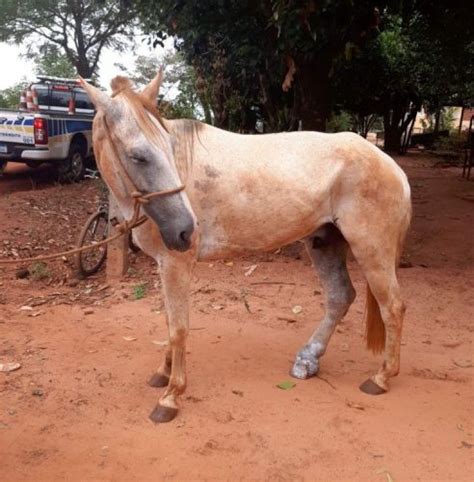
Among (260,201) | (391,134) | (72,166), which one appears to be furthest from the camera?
(391,134)

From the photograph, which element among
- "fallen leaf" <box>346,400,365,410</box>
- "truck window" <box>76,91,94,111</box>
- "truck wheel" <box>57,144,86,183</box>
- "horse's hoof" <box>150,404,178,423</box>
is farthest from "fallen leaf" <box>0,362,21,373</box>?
"truck window" <box>76,91,94,111</box>

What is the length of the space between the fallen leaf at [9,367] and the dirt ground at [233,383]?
52 millimetres

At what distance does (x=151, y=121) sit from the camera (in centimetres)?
261

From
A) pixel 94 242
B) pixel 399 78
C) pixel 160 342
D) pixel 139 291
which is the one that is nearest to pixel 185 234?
pixel 160 342

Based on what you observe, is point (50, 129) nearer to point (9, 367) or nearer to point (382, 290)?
point (9, 367)

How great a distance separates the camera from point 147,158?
8.27ft

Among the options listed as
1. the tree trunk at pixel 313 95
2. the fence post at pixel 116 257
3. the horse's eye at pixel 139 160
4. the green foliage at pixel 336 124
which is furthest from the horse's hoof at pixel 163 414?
the green foliage at pixel 336 124

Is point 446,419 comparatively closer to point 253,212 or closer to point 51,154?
point 253,212

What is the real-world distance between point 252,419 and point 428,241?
474 centimetres

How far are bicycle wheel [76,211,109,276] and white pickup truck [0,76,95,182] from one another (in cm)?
396

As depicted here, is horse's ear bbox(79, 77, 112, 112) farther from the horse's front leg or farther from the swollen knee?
the swollen knee

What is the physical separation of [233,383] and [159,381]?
518mm

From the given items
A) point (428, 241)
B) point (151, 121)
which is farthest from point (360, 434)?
point (428, 241)

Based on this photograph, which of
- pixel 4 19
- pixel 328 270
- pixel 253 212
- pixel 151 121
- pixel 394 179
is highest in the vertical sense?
pixel 4 19
